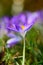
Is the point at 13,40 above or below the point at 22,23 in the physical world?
below

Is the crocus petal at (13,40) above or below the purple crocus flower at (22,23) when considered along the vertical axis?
below

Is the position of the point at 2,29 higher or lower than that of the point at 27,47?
higher

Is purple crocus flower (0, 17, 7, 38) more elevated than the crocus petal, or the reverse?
purple crocus flower (0, 17, 7, 38)

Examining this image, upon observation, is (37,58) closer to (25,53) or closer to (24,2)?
(25,53)

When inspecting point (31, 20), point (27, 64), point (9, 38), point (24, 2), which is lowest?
point (27, 64)

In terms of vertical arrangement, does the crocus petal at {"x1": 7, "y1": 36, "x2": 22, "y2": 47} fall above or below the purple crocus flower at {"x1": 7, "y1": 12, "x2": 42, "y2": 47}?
below

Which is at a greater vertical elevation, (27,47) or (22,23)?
(22,23)

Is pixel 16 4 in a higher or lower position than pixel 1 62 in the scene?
higher

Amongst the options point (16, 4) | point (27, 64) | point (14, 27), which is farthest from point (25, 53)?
point (16, 4)
